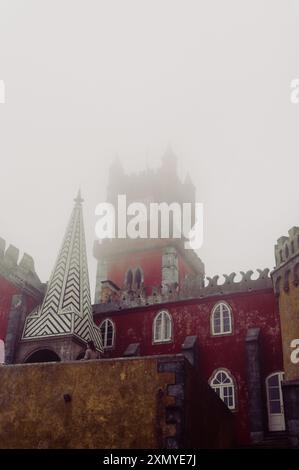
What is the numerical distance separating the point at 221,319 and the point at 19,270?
33.7 ft

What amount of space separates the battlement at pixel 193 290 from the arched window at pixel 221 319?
673mm

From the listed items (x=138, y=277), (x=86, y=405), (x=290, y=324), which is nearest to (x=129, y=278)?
(x=138, y=277)

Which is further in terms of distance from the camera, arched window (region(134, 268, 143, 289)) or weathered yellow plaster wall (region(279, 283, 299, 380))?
arched window (region(134, 268, 143, 289))

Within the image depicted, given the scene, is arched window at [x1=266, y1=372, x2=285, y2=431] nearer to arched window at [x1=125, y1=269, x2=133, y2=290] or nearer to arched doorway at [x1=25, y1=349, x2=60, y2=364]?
arched doorway at [x1=25, y1=349, x2=60, y2=364]

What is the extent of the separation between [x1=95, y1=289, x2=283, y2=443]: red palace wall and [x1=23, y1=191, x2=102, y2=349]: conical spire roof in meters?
2.48

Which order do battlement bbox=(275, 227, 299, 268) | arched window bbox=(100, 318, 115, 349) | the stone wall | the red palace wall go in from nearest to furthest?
the stone wall, battlement bbox=(275, 227, 299, 268), the red palace wall, arched window bbox=(100, 318, 115, 349)

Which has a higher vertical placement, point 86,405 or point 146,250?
point 146,250

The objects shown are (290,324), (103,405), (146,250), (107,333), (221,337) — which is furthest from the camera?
(146,250)

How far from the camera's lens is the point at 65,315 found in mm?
21375

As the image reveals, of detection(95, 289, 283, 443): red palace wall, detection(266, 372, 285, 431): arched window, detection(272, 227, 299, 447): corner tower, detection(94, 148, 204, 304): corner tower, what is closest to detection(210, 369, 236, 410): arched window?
detection(95, 289, 283, 443): red palace wall

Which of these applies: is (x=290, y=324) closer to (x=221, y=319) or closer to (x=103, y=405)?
(x=221, y=319)

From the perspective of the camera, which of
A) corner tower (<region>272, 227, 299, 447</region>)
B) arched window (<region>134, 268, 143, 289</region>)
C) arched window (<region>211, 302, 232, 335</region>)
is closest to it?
corner tower (<region>272, 227, 299, 447</region>)

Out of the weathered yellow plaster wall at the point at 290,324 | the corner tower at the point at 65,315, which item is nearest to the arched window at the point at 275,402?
the weathered yellow plaster wall at the point at 290,324

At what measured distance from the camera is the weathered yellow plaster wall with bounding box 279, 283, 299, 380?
58.2ft
